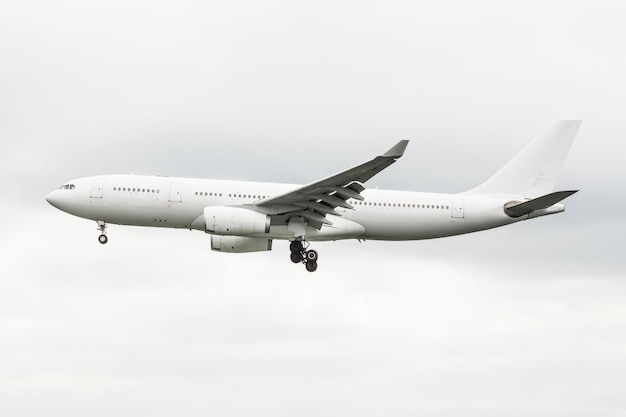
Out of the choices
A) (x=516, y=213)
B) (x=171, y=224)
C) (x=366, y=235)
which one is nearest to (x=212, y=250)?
(x=171, y=224)

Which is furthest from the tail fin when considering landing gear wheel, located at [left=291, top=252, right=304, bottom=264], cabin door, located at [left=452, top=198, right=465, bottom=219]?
landing gear wheel, located at [left=291, top=252, right=304, bottom=264]

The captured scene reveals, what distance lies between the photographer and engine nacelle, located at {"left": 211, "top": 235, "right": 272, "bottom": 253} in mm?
55125

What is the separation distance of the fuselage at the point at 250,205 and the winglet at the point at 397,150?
18.8 ft

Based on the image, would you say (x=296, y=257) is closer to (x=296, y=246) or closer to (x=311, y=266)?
(x=296, y=246)

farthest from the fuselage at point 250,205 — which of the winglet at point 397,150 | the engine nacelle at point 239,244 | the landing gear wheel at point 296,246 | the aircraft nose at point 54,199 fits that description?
the winglet at point 397,150

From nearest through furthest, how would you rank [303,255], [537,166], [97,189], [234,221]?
[234,221]
[97,189]
[303,255]
[537,166]

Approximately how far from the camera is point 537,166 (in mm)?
57875

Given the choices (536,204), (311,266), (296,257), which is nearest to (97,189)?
(296,257)

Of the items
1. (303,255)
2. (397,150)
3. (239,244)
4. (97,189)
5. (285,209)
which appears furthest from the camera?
(239,244)

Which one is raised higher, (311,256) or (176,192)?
(176,192)

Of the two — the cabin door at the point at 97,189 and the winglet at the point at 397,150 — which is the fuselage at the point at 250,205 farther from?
the winglet at the point at 397,150

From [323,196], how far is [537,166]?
12.8 metres

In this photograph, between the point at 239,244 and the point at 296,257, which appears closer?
the point at 296,257

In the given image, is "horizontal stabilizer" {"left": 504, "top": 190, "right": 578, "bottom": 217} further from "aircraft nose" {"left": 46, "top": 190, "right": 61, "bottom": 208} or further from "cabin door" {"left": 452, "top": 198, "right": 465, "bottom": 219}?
"aircraft nose" {"left": 46, "top": 190, "right": 61, "bottom": 208}
